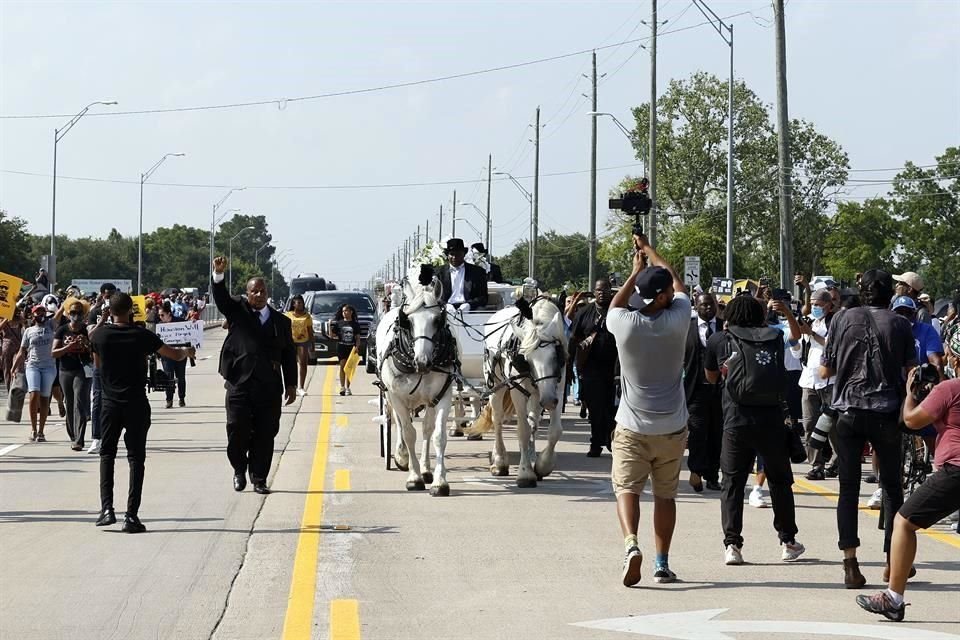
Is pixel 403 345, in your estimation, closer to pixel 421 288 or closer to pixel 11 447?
pixel 421 288

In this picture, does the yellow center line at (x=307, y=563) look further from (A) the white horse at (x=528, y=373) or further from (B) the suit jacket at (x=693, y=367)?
(B) the suit jacket at (x=693, y=367)

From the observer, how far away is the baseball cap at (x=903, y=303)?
1303cm

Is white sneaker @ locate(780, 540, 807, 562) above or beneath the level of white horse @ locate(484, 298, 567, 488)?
beneath

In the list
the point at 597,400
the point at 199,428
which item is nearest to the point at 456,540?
the point at 597,400

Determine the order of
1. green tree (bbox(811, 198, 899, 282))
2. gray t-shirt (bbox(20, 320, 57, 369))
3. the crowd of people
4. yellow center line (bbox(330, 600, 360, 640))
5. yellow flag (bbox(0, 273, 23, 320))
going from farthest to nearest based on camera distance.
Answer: green tree (bbox(811, 198, 899, 282))
yellow flag (bbox(0, 273, 23, 320))
gray t-shirt (bbox(20, 320, 57, 369))
the crowd of people
yellow center line (bbox(330, 600, 360, 640))

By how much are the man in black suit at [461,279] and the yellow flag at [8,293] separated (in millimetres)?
7506

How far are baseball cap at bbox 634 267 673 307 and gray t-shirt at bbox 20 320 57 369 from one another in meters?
12.3

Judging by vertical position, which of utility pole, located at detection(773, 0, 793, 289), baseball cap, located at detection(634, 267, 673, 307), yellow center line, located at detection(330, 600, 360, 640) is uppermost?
utility pole, located at detection(773, 0, 793, 289)

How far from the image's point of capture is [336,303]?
44156 millimetres

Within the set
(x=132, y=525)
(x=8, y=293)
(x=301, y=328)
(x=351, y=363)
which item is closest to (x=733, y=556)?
(x=132, y=525)

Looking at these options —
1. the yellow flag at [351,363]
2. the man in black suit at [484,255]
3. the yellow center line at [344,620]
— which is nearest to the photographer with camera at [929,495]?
the yellow center line at [344,620]

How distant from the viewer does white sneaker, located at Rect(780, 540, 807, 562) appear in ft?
33.9

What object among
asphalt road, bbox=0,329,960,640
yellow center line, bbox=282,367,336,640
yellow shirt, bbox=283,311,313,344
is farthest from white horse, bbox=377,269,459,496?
yellow shirt, bbox=283,311,313,344

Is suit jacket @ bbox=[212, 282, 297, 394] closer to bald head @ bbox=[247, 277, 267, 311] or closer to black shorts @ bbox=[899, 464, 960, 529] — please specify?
bald head @ bbox=[247, 277, 267, 311]
